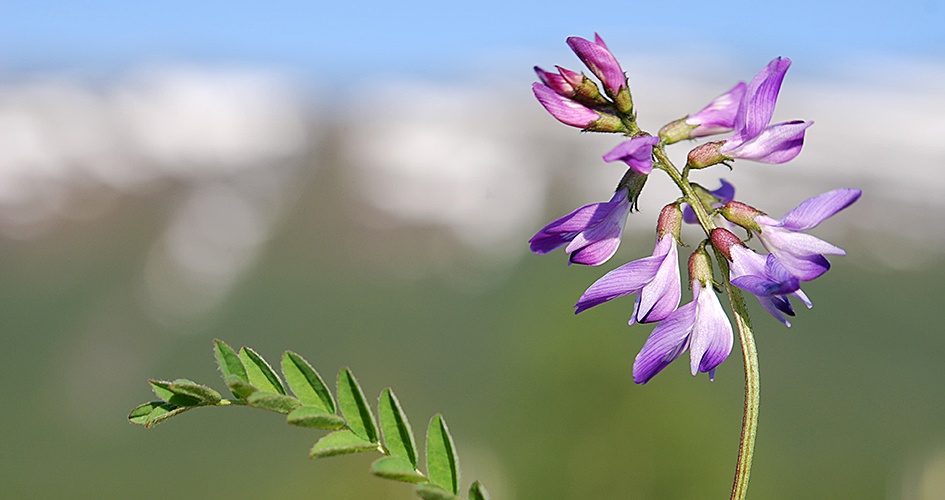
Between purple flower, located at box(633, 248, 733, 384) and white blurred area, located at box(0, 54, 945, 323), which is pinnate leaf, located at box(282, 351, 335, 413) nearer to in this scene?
purple flower, located at box(633, 248, 733, 384)

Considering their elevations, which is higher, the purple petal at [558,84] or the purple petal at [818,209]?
the purple petal at [558,84]

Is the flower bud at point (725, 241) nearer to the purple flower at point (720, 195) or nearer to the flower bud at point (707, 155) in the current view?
the flower bud at point (707, 155)

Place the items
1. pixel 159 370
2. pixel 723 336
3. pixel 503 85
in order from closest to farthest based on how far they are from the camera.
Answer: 1. pixel 723 336
2. pixel 159 370
3. pixel 503 85

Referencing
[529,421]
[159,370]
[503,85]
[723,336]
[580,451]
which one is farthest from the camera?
[503,85]

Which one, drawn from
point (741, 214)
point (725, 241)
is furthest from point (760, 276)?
point (741, 214)

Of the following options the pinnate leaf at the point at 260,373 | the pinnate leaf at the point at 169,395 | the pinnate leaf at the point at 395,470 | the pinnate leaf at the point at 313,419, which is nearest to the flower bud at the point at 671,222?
the pinnate leaf at the point at 395,470

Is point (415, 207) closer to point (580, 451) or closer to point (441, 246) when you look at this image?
point (441, 246)

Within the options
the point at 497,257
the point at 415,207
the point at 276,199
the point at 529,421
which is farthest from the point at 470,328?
the point at 529,421
